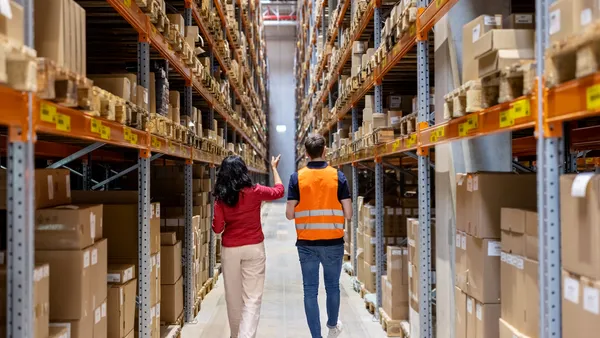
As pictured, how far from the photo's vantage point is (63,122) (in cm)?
246

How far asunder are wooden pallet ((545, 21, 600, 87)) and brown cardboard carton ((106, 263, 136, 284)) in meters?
3.02

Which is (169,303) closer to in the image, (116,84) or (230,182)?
(230,182)

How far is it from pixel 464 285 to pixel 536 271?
2.93 feet

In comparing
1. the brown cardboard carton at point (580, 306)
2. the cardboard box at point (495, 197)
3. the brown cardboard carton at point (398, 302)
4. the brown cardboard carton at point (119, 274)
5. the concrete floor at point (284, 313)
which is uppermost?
the cardboard box at point (495, 197)

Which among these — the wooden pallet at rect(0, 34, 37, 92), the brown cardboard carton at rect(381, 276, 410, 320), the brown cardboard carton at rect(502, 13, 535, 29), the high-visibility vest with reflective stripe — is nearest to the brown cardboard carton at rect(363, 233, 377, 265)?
the brown cardboard carton at rect(381, 276, 410, 320)

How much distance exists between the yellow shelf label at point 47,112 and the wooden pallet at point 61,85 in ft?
0.12

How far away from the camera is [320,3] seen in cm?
1186

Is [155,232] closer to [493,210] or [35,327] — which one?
[35,327]

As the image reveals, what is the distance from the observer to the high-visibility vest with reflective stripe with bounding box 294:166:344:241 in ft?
14.9

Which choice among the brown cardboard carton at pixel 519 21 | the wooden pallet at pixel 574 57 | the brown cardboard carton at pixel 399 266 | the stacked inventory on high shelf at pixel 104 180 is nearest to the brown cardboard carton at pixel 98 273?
the stacked inventory on high shelf at pixel 104 180

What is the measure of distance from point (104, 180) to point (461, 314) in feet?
10.4

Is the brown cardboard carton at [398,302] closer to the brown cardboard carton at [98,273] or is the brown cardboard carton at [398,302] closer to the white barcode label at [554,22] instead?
the brown cardboard carton at [98,273]

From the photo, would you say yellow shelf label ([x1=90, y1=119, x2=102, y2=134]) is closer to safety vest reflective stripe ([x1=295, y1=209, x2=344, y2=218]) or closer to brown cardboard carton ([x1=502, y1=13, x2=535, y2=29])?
safety vest reflective stripe ([x1=295, y1=209, x2=344, y2=218])

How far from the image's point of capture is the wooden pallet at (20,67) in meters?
1.96
